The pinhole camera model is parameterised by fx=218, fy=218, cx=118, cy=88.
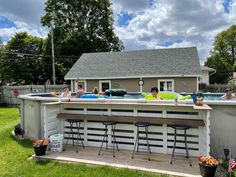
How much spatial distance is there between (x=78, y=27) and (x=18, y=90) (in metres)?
12.8

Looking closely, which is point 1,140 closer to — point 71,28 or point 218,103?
point 218,103

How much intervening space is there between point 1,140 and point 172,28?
822 inches

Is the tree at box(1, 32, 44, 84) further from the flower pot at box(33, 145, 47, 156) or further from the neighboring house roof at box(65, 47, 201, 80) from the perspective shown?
the flower pot at box(33, 145, 47, 156)

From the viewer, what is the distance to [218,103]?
4797mm

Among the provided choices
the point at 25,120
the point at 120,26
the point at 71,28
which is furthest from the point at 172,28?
the point at 25,120

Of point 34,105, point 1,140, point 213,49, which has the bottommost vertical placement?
point 1,140

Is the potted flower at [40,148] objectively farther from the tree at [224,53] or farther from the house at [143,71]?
the tree at [224,53]

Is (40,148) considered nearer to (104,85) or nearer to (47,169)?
(47,169)

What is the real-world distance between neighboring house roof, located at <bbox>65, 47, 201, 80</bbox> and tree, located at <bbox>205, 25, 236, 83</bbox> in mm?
17478

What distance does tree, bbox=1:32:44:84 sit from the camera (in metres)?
27.2

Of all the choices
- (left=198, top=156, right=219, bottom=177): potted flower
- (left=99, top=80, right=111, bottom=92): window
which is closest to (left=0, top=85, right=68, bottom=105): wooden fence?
(left=99, top=80, right=111, bottom=92): window

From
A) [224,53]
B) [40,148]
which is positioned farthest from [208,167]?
[224,53]

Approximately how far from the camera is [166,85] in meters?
15.1

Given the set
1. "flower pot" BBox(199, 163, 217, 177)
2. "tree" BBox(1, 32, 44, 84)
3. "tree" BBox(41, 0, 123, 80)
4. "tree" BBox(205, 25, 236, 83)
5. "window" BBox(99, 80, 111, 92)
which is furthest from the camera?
"tree" BBox(205, 25, 236, 83)
